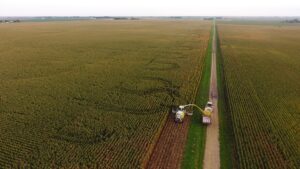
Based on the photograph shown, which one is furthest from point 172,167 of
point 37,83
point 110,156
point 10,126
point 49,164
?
point 37,83

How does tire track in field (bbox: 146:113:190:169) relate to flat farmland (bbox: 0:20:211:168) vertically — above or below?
below

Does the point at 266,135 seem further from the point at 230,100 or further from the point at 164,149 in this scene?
the point at 164,149

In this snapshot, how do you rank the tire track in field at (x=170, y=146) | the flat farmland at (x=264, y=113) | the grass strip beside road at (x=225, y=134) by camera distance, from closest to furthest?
the tire track in field at (x=170, y=146)
the grass strip beside road at (x=225, y=134)
the flat farmland at (x=264, y=113)

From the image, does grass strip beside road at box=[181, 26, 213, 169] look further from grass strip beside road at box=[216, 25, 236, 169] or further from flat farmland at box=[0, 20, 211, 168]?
flat farmland at box=[0, 20, 211, 168]

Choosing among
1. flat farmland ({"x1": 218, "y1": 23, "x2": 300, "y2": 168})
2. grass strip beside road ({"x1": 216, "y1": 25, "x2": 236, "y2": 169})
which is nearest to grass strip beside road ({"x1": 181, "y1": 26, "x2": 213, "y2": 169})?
grass strip beside road ({"x1": 216, "y1": 25, "x2": 236, "y2": 169})

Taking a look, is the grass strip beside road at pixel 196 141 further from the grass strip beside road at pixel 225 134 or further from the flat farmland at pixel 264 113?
the flat farmland at pixel 264 113

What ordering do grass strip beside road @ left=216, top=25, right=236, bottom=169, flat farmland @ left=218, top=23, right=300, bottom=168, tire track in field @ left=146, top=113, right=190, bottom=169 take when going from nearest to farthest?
tire track in field @ left=146, top=113, right=190, bottom=169, grass strip beside road @ left=216, top=25, right=236, bottom=169, flat farmland @ left=218, top=23, right=300, bottom=168

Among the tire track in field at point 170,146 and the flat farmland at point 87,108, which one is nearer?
the tire track in field at point 170,146

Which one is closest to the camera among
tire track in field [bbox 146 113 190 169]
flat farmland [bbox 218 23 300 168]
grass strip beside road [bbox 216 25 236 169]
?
tire track in field [bbox 146 113 190 169]

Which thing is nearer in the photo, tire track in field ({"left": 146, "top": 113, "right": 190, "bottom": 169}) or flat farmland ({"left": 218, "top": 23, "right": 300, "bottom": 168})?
tire track in field ({"left": 146, "top": 113, "right": 190, "bottom": 169})

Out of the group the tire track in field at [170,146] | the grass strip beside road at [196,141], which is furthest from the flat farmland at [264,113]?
the tire track in field at [170,146]

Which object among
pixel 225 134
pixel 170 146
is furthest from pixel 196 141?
pixel 225 134
